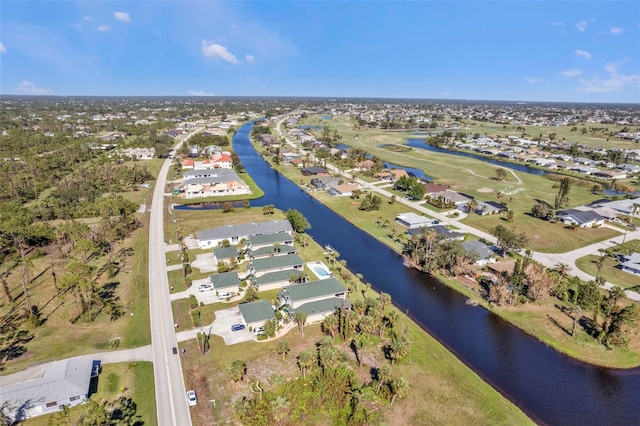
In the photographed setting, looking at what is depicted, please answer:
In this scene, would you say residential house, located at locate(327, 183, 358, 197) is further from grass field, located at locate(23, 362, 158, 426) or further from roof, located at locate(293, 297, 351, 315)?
grass field, located at locate(23, 362, 158, 426)

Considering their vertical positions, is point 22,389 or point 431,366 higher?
point 22,389

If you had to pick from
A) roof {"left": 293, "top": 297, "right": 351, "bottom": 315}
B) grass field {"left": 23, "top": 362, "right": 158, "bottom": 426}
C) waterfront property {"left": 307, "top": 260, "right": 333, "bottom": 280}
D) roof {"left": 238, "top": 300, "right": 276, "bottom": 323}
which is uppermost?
roof {"left": 238, "top": 300, "right": 276, "bottom": 323}

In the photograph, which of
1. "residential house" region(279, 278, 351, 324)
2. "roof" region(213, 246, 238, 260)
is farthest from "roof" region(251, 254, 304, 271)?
"residential house" region(279, 278, 351, 324)

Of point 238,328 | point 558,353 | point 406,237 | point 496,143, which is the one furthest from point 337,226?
point 496,143

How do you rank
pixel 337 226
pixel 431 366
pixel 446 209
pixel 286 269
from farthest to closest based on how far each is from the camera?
pixel 446 209 → pixel 337 226 → pixel 286 269 → pixel 431 366

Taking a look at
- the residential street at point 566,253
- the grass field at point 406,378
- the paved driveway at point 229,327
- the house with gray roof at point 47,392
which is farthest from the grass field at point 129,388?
the residential street at point 566,253

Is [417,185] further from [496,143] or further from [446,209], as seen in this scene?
[496,143]

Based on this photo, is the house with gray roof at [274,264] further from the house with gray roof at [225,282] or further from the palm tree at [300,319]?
the palm tree at [300,319]
